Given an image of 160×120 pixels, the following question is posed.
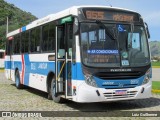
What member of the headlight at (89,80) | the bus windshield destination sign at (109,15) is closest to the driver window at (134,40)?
the bus windshield destination sign at (109,15)

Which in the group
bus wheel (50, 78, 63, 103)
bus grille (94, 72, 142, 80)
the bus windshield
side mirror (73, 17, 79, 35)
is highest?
side mirror (73, 17, 79, 35)

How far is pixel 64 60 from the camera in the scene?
39.8ft

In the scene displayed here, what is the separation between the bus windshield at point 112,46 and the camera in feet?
36.3

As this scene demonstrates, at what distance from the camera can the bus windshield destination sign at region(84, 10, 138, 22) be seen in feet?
37.5

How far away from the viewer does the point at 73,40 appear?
11.4 m

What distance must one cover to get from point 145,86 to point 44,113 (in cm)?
320

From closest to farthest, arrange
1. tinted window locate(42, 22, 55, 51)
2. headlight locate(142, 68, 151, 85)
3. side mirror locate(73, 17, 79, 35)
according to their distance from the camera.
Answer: side mirror locate(73, 17, 79, 35) < headlight locate(142, 68, 151, 85) < tinted window locate(42, 22, 55, 51)

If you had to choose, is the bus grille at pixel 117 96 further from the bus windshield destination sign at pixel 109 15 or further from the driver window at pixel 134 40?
the bus windshield destination sign at pixel 109 15

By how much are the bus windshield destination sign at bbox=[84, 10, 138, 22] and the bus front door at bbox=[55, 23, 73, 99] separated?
75 cm

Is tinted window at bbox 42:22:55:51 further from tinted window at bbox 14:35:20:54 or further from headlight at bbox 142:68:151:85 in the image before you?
tinted window at bbox 14:35:20:54

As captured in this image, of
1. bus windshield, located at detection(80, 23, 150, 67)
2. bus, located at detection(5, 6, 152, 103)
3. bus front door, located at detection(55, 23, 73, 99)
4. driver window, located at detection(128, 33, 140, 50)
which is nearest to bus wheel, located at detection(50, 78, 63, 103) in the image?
bus, located at detection(5, 6, 152, 103)

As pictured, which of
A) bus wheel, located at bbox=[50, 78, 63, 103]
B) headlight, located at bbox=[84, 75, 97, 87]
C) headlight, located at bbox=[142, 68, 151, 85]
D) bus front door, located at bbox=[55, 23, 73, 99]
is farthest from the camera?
bus wheel, located at bbox=[50, 78, 63, 103]

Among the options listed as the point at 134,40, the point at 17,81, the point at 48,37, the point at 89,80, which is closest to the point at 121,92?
the point at 89,80

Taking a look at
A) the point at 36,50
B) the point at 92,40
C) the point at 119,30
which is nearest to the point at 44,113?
the point at 92,40
